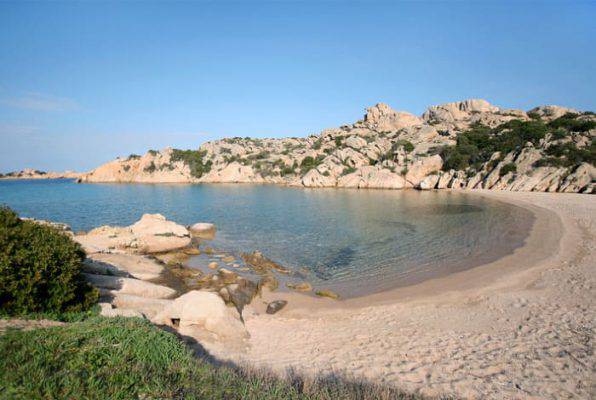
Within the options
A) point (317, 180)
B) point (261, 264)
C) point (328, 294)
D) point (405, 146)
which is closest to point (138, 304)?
point (328, 294)

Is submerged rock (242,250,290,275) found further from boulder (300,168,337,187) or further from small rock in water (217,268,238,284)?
boulder (300,168,337,187)

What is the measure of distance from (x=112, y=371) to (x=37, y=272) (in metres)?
4.40

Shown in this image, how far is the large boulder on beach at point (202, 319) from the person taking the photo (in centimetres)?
941

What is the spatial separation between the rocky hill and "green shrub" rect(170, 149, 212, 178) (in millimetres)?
327

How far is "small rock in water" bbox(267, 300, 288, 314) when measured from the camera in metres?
12.5

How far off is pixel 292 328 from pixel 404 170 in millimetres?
64025

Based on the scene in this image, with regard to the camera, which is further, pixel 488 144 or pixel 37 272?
pixel 488 144

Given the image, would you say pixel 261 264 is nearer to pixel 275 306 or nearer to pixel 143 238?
pixel 275 306

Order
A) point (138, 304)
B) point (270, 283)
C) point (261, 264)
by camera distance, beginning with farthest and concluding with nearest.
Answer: point (261, 264), point (270, 283), point (138, 304)

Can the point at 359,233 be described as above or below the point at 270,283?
above

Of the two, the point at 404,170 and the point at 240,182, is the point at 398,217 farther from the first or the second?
the point at 240,182

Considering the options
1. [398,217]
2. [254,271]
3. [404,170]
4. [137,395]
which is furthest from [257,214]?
[404,170]

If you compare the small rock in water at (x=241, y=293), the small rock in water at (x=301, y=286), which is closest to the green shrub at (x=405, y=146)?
the small rock in water at (x=301, y=286)

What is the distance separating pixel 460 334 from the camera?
958cm
